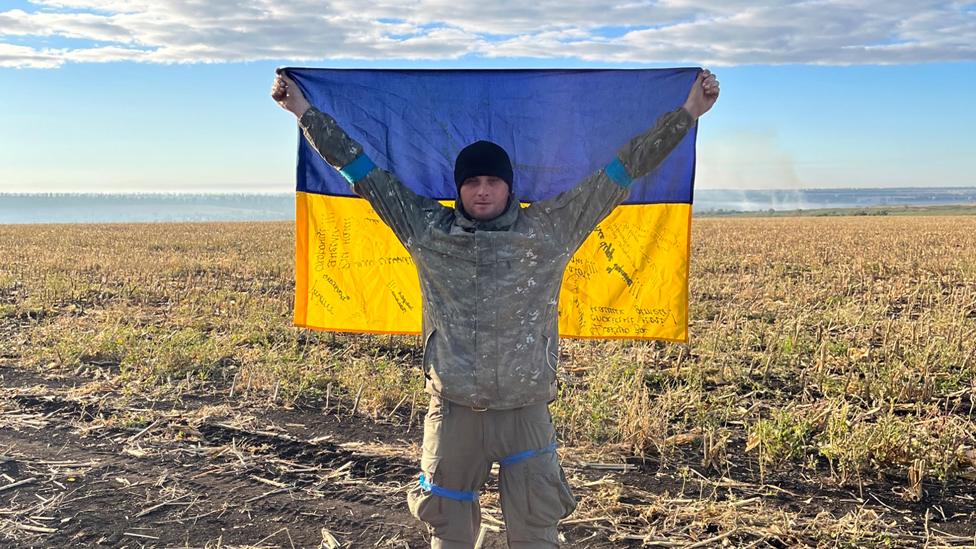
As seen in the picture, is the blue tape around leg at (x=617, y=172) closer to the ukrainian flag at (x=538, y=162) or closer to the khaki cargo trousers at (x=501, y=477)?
the khaki cargo trousers at (x=501, y=477)

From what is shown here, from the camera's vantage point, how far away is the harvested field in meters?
4.52

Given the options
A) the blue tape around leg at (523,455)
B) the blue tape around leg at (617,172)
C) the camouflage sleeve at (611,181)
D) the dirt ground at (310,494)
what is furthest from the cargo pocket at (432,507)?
the blue tape around leg at (617,172)

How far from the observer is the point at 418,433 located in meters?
6.06

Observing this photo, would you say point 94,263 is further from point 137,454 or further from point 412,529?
point 412,529

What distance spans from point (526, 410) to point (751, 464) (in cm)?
261

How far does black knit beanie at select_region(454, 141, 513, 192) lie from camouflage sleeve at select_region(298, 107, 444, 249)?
0.32 m

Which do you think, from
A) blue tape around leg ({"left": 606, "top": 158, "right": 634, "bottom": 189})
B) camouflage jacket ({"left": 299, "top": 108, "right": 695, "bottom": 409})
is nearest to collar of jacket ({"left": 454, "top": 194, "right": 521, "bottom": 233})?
camouflage jacket ({"left": 299, "top": 108, "right": 695, "bottom": 409})

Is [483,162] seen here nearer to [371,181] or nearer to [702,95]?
[371,181]

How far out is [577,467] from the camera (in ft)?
17.6

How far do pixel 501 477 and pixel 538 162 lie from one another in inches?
88.2

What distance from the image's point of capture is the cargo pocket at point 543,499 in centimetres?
343

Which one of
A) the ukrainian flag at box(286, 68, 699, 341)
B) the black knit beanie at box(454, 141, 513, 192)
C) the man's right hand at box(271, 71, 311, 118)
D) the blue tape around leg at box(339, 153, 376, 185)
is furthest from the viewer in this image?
the ukrainian flag at box(286, 68, 699, 341)

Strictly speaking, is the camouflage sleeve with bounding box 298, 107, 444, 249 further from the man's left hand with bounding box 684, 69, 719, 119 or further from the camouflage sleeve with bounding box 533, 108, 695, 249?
the man's left hand with bounding box 684, 69, 719, 119

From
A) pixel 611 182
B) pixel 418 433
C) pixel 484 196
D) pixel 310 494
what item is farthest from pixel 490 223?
pixel 418 433
